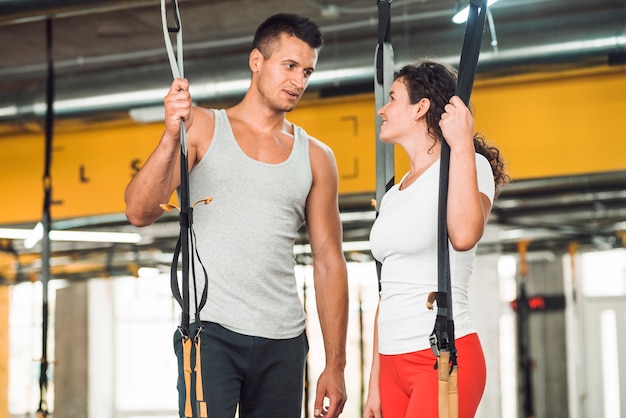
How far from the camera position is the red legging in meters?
1.90

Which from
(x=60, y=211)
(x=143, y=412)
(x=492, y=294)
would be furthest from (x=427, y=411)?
(x=143, y=412)

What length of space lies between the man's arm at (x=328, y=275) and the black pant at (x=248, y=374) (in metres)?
0.12

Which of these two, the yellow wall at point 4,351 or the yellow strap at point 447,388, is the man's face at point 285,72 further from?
the yellow wall at point 4,351

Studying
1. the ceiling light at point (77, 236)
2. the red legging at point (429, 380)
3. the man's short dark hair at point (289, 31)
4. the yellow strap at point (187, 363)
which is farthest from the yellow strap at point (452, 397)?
the ceiling light at point (77, 236)

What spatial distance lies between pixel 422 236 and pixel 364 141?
3.22 m

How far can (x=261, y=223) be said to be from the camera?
2.36 metres

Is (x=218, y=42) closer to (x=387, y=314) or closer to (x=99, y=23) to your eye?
(x=99, y=23)

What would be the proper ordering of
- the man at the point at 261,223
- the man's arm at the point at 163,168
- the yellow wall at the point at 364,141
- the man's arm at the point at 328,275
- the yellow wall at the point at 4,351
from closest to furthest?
the man's arm at the point at 163,168
the man at the point at 261,223
the man's arm at the point at 328,275
the yellow wall at the point at 364,141
the yellow wall at the point at 4,351

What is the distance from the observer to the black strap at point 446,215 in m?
1.75

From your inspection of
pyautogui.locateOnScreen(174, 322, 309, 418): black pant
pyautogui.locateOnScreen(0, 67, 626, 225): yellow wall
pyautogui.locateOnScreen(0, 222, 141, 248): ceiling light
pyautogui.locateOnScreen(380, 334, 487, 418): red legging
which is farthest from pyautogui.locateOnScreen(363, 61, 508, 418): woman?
pyautogui.locateOnScreen(0, 222, 141, 248): ceiling light

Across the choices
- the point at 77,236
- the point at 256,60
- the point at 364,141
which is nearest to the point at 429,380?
the point at 256,60

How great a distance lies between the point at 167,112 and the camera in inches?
80.4

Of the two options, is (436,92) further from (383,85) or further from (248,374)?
(248,374)

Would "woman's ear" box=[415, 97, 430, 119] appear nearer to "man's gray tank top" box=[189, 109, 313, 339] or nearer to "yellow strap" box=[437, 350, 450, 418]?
"man's gray tank top" box=[189, 109, 313, 339]
